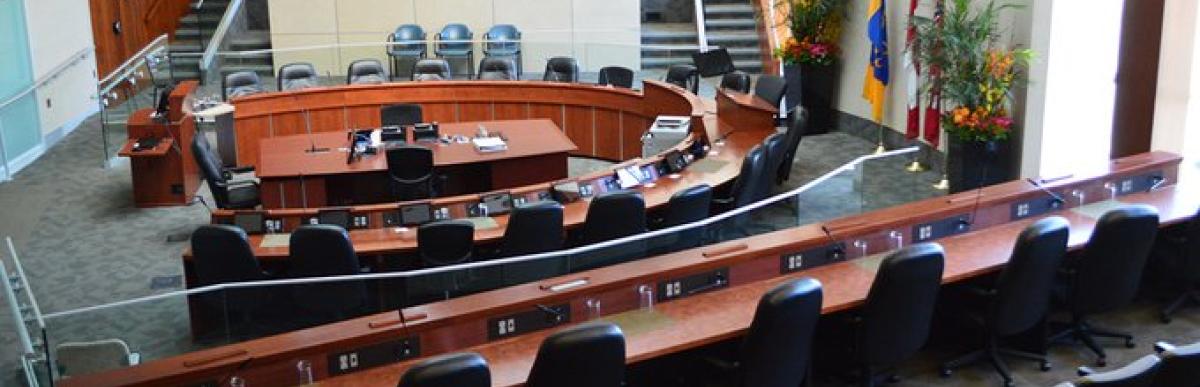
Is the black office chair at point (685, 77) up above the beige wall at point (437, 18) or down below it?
below

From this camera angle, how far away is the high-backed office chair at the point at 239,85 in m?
12.4

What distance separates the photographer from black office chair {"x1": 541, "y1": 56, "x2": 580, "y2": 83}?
12914 millimetres

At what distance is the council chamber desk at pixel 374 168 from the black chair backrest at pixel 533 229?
2.42 m

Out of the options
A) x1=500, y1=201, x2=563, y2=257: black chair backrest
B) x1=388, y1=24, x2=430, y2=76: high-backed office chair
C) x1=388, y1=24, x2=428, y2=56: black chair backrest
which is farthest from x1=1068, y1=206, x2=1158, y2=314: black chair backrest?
x1=388, y1=24, x2=430, y2=76: high-backed office chair

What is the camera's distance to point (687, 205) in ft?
25.2

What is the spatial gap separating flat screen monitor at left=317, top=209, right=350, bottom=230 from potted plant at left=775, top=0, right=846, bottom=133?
664 centimetres

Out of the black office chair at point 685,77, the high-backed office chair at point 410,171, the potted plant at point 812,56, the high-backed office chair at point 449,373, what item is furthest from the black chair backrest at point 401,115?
the high-backed office chair at point 449,373

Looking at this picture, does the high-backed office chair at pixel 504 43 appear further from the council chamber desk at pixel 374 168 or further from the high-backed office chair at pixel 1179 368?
the high-backed office chair at pixel 1179 368

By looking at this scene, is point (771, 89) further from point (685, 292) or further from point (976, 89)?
point (685, 292)

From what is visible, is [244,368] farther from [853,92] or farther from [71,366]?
[853,92]

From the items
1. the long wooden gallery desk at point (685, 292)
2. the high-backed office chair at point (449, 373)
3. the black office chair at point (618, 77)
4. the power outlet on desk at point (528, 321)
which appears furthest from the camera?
the black office chair at point (618, 77)

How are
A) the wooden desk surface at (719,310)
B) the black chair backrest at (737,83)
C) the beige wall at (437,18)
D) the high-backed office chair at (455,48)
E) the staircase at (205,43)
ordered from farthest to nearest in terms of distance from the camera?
the beige wall at (437,18), the high-backed office chair at (455,48), the staircase at (205,43), the black chair backrest at (737,83), the wooden desk surface at (719,310)

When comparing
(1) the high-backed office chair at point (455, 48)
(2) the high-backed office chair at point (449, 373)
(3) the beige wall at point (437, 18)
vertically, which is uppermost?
(3) the beige wall at point (437, 18)

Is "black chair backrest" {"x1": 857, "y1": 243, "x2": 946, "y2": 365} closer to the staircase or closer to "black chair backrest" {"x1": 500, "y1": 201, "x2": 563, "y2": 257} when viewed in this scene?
"black chair backrest" {"x1": 500, "y1": 201, "x2": 563, "y2": 257}
